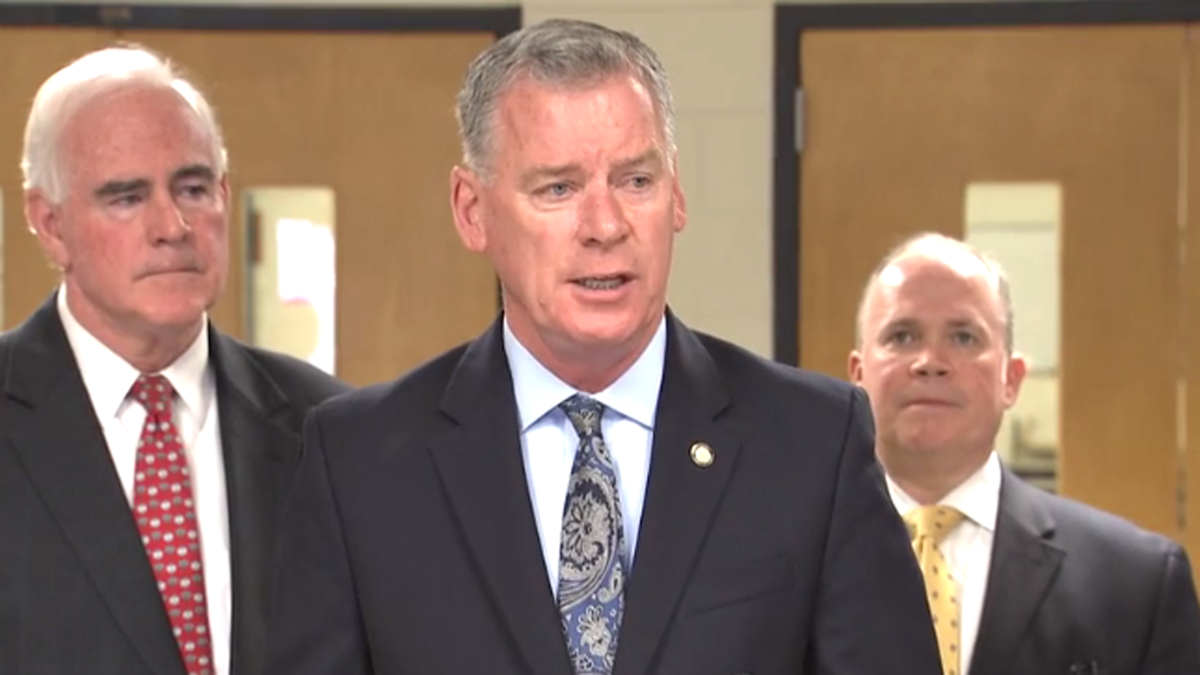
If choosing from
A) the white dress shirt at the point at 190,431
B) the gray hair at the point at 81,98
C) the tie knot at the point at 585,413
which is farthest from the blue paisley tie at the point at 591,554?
the gray hair at the point at 81,98

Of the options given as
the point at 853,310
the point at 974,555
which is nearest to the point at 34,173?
the point at 974,555

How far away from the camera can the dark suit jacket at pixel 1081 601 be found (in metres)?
2.25

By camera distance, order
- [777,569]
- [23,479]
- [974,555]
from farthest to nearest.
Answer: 1. [974,555]
2. [23,479]
3. [777,569]

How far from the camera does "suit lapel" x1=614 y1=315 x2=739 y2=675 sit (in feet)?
5.15

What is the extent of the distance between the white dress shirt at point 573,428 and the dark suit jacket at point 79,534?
0.41 meters

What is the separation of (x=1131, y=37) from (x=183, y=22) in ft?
6.21

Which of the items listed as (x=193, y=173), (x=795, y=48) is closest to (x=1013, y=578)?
(x=193, y=173)

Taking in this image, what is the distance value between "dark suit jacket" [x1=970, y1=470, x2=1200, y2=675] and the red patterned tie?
2.92 ft

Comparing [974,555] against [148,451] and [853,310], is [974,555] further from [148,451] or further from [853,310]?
[853,310]

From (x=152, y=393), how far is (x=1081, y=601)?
3.62 ft

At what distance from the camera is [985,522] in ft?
7.82

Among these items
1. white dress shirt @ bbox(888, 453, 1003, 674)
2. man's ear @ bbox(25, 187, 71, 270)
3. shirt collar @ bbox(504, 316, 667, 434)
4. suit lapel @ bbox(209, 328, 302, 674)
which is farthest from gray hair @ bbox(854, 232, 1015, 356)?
man's ear @ bbox(25, 187, 71, 270)

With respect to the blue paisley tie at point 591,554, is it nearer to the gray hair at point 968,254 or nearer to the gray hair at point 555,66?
the gray hair at point 555,66

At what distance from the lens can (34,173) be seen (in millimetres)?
2146
